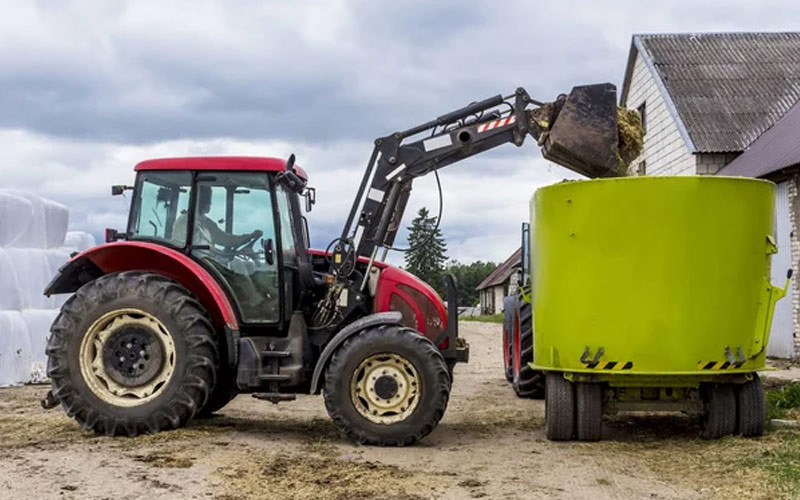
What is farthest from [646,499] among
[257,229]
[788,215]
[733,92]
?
[733,92]

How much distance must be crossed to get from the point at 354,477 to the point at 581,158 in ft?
12.8

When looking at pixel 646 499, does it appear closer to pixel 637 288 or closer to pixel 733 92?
pixel 637 288

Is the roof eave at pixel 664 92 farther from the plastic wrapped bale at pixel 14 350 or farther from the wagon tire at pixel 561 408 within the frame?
the plastic wrapped bale at pixel 14 350

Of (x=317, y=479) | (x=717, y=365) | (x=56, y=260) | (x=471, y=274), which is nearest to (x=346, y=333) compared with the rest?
(x=317, y=479)

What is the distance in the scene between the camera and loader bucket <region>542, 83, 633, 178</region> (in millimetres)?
9109

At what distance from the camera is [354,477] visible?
702 centimetres

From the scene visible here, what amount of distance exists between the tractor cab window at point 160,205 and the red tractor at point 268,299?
0.01 metres

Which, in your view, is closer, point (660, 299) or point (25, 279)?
point (660, 299)

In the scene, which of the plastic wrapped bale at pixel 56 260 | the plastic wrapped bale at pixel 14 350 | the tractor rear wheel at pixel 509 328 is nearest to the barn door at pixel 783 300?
the tractor rear wheel at pixel 509 328

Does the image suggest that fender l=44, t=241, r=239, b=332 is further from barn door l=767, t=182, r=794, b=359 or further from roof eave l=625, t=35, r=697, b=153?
roof eave l=625, t=35, r=697, b=153

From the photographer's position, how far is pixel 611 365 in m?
8.55

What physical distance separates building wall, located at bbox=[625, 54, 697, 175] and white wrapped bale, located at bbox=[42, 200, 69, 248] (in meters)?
12.7

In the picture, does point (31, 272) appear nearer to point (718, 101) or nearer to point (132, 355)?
point (132, 355)

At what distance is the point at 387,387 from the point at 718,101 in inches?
704
